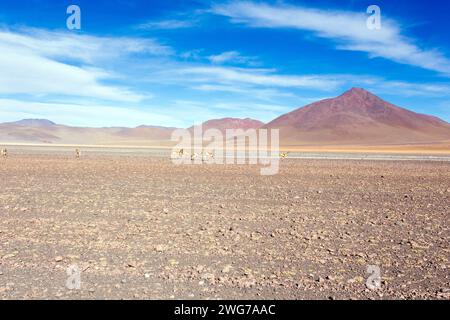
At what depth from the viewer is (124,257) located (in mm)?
6875

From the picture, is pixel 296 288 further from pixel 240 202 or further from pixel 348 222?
pixel 240 202

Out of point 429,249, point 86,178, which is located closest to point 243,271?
point 429,249

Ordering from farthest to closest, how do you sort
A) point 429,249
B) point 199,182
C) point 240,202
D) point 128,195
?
1. point 199,182
2. point 128,195
3. point 240,202
4. point 429,249

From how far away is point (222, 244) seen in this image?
25.3 ft

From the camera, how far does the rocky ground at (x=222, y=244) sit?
5.62 m

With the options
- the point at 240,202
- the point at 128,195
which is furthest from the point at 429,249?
the point at 128,195

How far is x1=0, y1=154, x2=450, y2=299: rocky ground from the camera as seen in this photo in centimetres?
562

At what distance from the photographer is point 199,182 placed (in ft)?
58.9
